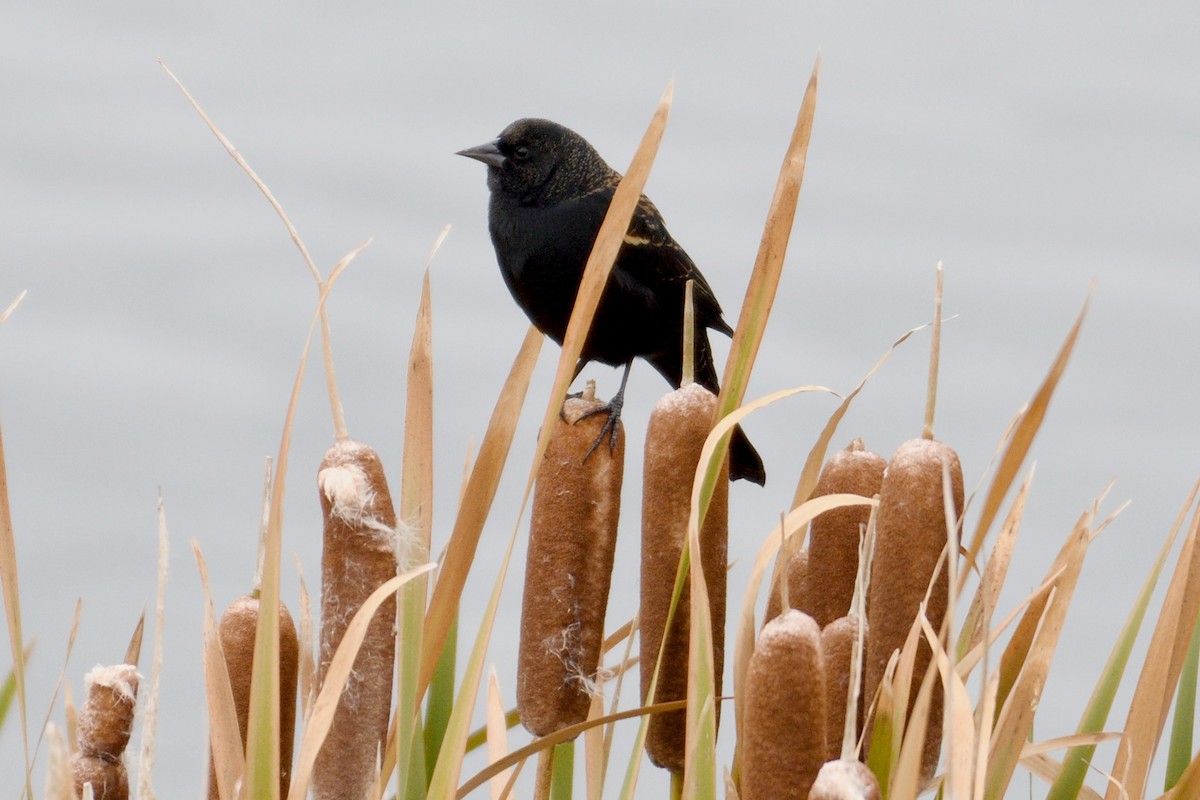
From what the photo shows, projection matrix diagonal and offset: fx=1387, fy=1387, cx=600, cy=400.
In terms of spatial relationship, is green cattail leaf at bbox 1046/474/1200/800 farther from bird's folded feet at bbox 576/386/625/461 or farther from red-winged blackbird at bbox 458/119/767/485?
red-winged blackbird at bbox 458/119/767/485

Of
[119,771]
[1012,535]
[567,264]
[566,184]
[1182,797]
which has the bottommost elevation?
[1182,797]

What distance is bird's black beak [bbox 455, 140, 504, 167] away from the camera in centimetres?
276

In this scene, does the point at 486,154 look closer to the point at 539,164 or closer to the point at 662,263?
the point at 539,164

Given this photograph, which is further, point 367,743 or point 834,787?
point 367,743

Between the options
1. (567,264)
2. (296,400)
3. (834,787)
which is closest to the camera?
(834,787)

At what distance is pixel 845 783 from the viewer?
80cm

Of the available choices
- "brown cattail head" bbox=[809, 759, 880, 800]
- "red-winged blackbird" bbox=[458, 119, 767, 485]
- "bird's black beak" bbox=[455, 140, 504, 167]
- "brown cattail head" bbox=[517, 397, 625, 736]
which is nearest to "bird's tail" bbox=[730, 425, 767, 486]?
"red-winged blackbird" bbox=[458, 119, 767, 485]

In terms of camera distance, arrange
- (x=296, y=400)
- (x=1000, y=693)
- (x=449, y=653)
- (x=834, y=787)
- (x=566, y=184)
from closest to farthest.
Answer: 1. (x=834, y=787)
2. (x=296, y=400)
3. (x=1000, y=693)
4. (x=449, y=653)
5. (x=566, y=184)

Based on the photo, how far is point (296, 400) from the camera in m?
1.02

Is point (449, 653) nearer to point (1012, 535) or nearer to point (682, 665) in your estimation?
point (682, 665)

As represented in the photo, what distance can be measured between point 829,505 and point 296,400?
0.40 meters

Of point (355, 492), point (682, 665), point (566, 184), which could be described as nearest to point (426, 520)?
point (355, 492)

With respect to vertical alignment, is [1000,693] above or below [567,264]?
below

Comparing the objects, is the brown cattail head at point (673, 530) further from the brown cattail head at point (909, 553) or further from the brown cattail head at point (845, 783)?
the brown cattail head at point (845, 783)
